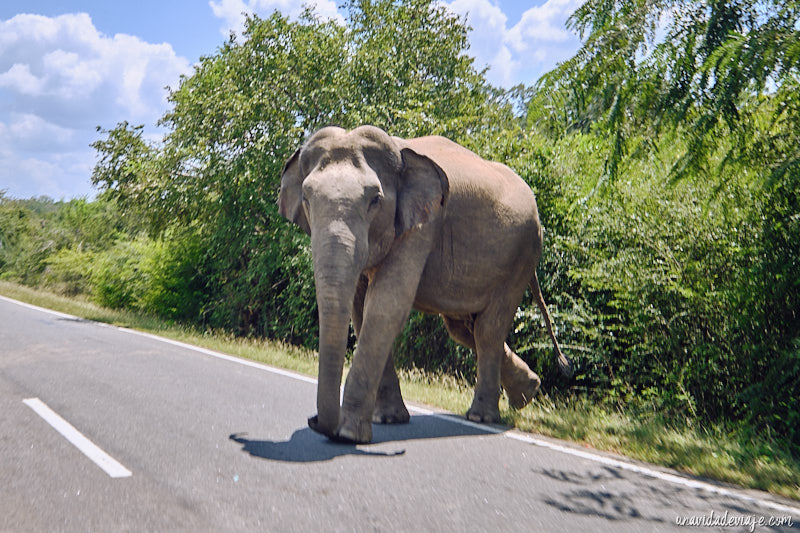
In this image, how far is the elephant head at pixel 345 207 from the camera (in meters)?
5.28

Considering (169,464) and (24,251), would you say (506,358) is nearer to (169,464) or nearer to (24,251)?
(169,464)

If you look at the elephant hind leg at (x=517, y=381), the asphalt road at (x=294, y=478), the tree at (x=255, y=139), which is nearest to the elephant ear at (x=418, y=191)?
the asphalt road at (x=294, y=478)

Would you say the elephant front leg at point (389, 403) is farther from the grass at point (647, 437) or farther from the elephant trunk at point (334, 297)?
the elephant trunk at point (334, 297)

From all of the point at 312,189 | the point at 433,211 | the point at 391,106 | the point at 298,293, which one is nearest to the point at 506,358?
the point at 433,211

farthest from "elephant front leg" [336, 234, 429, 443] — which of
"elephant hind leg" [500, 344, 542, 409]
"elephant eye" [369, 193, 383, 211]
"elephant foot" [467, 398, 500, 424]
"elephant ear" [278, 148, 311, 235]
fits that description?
"elephant hind leg" [500, 344, 542, 409]

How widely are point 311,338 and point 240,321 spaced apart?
367 cm

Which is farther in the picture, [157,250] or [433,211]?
[157,250]

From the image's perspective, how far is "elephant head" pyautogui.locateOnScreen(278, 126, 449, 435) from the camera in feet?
17.3

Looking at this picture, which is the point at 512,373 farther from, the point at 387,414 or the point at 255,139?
the point at 255,139

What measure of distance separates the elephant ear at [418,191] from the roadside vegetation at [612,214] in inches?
40.5

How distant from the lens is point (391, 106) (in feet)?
54.4

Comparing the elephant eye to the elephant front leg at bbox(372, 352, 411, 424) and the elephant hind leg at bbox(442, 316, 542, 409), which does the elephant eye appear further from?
the elephant hind leg at bbox(442, 316, 542, 409)

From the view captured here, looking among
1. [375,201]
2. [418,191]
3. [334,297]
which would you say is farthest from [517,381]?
[334,297]

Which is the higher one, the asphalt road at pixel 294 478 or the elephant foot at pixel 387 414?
the elephant foot at pixel 387 414
